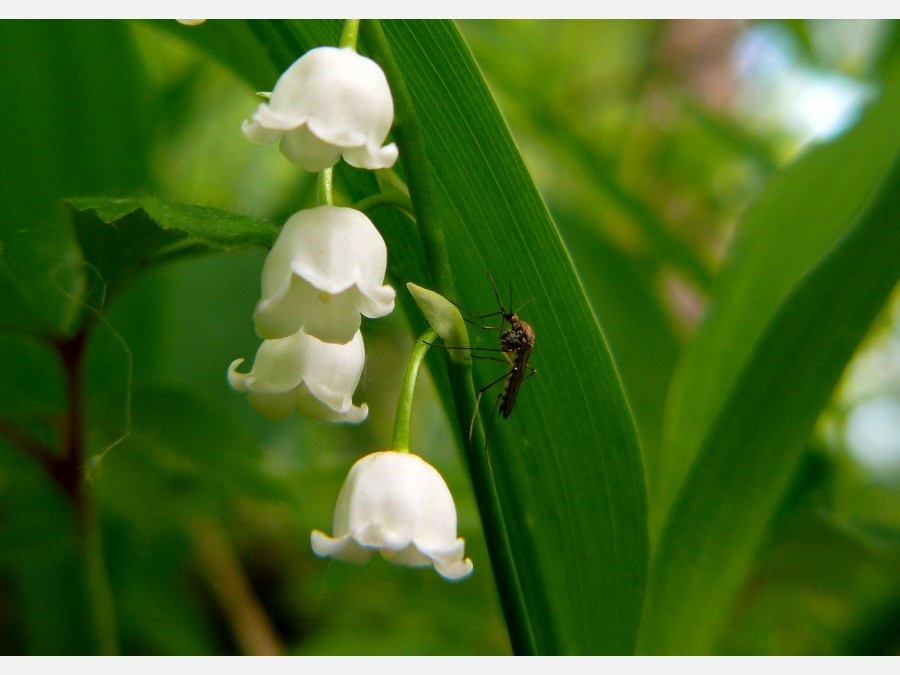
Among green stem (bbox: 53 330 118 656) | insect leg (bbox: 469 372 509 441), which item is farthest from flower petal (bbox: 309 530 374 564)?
green stem (bbox: 53 330 118 656)

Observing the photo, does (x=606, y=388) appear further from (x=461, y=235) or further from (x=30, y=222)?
(x=30, y=222)

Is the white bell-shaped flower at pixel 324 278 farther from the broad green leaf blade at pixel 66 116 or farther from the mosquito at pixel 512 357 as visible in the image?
the broad green leaf blade at pixel 66 116

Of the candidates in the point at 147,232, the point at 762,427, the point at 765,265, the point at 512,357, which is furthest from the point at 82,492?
the point at 765,265

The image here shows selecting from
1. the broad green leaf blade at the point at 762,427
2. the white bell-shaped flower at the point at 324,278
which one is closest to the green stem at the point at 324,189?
the white bell-shaped flower at the point at 324,278

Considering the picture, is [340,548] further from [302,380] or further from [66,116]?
[66,116]

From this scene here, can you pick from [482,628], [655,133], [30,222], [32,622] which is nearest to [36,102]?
[30,222]

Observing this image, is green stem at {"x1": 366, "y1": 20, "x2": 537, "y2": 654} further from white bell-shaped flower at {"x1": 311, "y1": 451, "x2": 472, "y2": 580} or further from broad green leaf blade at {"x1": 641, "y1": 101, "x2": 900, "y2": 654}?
broad green leaf blade at {"x1": 641, "y1": 101, "x2": 900, "y2": 654}

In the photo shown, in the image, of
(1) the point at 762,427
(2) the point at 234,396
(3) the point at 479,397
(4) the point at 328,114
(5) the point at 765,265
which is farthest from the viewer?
(2) the point at 234,396
